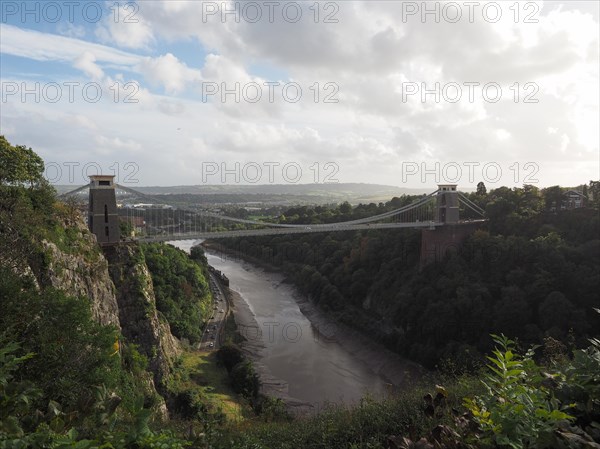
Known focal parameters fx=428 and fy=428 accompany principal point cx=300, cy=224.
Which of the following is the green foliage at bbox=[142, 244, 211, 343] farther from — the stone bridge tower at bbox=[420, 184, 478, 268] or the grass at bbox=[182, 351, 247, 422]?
the stone bridge tower at bbox=[420, 184, 478, 268]

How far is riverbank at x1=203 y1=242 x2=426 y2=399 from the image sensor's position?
13.2 meters

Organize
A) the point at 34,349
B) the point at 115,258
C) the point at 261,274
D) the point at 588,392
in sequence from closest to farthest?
the point at 588,392, the point at 34,349, the point at 115,258, the point at 261,274

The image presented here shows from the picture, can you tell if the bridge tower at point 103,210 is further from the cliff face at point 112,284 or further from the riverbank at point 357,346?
the riverbank at point 357,346

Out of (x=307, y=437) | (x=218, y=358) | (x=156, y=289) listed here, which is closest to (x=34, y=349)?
(x=307, y=437)

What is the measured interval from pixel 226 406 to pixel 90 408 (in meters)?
8.91

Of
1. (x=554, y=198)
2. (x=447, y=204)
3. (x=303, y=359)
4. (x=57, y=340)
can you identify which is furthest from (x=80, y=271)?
(x=554, y=198)

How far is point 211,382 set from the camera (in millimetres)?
11656

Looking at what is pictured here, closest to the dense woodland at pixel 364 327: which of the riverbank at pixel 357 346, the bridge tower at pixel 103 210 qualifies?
the riverbank at pixel 357 346

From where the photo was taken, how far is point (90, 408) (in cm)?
184

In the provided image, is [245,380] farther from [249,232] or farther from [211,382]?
[249,232]

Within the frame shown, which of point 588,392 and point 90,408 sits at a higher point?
point 588,392

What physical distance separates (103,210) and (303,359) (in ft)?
25.6

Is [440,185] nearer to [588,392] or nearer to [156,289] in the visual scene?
[156,289]

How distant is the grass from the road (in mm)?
930
